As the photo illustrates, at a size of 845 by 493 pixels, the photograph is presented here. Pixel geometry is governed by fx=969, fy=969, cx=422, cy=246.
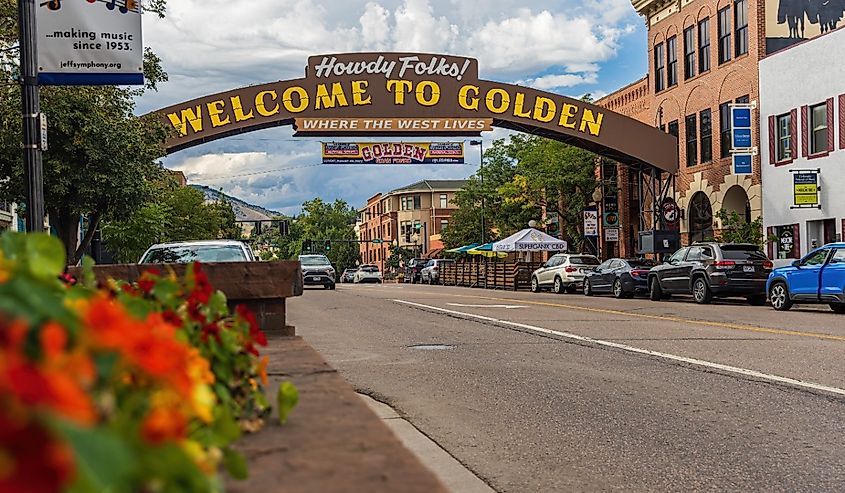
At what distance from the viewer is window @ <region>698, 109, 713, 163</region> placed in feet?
119

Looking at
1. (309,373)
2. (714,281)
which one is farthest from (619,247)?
(309,373)

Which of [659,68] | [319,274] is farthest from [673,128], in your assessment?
[319,274]

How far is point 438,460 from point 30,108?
542cm

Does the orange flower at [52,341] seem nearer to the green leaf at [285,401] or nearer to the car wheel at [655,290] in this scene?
the green leaf at [285,401]

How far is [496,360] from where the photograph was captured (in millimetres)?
12984

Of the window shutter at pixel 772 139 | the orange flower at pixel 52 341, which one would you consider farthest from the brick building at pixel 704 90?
the orange flower at pixel 52 341

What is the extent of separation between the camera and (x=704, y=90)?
120 feet

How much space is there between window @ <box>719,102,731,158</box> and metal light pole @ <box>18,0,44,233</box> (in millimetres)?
29306

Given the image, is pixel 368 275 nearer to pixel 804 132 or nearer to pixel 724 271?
pixel 804 132

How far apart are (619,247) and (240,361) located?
4453 centimetres

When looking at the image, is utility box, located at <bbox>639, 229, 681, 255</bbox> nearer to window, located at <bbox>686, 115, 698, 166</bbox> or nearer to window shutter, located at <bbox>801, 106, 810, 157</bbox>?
window, located at <bbox>686, 115, 698, 166</bbox>

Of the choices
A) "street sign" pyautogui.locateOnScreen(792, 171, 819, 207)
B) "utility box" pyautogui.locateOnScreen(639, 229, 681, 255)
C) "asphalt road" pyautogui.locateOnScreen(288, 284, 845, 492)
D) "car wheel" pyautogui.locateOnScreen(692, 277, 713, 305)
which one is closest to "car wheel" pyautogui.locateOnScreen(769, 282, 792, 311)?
"car wheel" pyautogui.locateOnScreen(692, 277, 713, 305)

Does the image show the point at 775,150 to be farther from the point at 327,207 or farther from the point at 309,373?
the point at 327,207

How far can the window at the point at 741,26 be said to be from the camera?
34312mm
